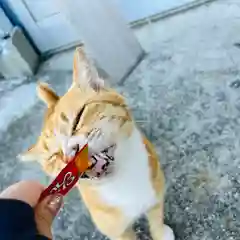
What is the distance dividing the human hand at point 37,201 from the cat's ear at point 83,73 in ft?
0.87

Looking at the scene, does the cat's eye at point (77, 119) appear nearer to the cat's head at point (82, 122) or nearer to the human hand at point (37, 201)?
the cat's head at point (82, 122)

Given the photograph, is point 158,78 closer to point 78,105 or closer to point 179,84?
point 179,84

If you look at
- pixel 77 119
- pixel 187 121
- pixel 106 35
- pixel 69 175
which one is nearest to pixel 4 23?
pixel 106 35

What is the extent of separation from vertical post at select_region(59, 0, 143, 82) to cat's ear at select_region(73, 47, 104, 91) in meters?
0.67

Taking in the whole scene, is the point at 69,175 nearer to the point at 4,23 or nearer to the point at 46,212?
→ the point at 46,212

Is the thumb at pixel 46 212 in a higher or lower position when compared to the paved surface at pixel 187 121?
higher

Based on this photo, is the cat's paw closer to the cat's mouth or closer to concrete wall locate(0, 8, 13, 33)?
the cat's mouth

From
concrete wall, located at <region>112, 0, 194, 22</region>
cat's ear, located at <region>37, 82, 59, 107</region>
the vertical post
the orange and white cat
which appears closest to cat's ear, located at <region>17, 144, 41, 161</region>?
the orange and white cat

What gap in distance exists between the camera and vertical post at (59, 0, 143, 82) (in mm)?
1679

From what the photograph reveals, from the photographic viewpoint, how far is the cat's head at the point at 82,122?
3.13 feet

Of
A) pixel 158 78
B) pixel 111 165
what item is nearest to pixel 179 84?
pixel 158 78

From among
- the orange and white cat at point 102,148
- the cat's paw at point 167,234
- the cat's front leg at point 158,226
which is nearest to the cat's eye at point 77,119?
the orange and white cat at point 102,148

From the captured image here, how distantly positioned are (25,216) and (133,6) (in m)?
1.37

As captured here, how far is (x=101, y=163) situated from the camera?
0.96 metres
